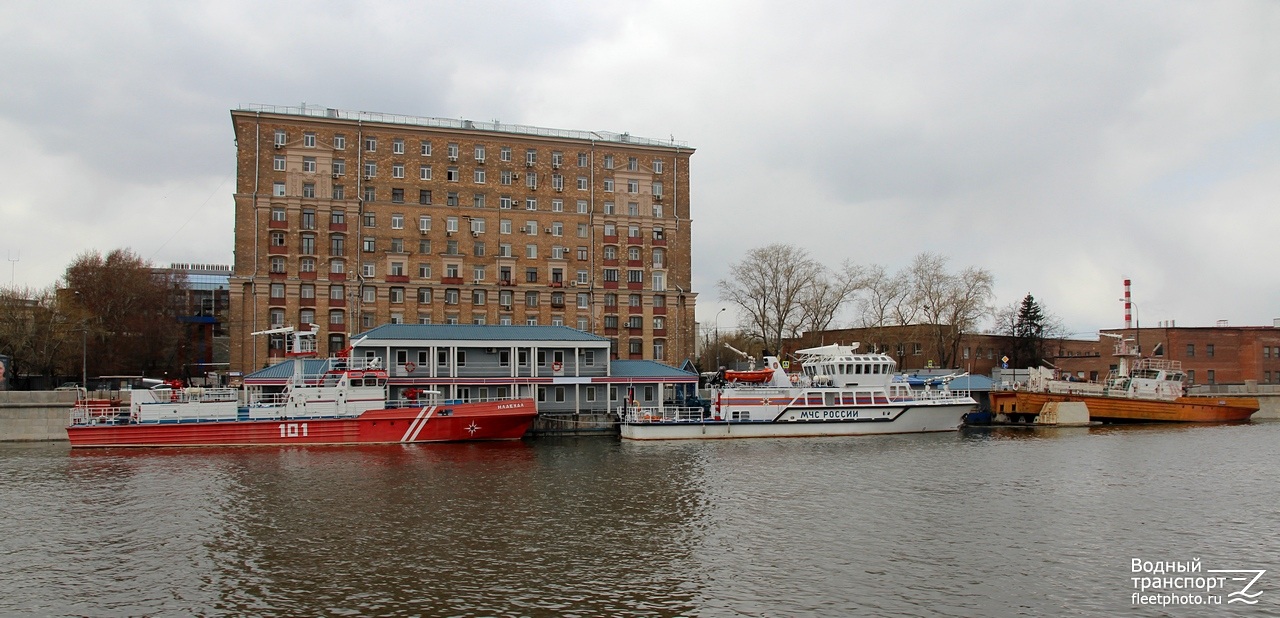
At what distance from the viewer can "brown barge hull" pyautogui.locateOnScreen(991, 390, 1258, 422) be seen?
6888 cm

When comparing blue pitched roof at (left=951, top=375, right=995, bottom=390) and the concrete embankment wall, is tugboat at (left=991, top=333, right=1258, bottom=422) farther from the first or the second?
the concrete embankment wall

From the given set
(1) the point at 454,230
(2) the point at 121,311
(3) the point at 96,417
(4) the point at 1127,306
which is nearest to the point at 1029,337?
(4) the point at 1127,306

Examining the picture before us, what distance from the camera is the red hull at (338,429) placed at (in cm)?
5250

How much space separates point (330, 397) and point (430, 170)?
31.6 m

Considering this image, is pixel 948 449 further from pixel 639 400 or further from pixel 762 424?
pixel 639 400

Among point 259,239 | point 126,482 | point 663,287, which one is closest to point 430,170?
point 259,239

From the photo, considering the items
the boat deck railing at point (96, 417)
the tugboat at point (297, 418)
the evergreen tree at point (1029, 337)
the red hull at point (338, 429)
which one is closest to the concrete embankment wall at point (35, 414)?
Result: the tugboat at point (297, 418)

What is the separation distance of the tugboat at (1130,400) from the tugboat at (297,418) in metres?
40.1

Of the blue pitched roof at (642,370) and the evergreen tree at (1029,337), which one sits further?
the evergreen tree at (1029,337)

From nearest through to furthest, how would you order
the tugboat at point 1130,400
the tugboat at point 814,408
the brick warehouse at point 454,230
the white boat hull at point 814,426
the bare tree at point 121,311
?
1. the white boat hull at point 814,426
2. the tugboat at point 814,408
3. the tugboat at point 1130,400
4. the brick warehouse at point 454,230
5. the bare tree at point 121,311

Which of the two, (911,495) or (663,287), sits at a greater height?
(663,287)

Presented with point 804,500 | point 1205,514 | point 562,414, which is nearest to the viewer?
point 1205,514

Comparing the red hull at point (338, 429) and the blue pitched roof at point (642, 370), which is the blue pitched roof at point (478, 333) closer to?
the blue pitched roof at point (642, 370)

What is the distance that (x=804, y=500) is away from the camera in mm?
→ 32688
